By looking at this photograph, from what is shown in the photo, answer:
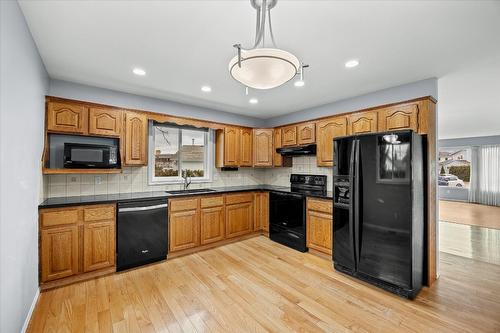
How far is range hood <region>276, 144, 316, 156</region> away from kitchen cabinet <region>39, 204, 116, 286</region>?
10.3 ft

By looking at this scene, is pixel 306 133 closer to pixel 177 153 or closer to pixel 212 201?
pixel 212 201

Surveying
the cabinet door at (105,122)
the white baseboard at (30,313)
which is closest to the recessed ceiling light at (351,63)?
the cabinet door at (105,122)

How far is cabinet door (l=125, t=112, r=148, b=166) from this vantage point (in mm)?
3408

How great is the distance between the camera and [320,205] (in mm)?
3596

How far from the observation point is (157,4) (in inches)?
65.1

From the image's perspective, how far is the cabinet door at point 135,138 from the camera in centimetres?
341

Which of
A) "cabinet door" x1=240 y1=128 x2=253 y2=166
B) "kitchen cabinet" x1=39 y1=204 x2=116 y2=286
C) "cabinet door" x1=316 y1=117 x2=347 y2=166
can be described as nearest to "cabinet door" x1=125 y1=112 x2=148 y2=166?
"kitchen cabinet" x1=39 y1=204 x2=116 y2=286

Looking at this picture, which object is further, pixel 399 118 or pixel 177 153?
pixel 177 153

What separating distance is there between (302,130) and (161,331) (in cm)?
367

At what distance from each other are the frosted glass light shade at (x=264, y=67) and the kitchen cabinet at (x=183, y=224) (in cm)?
256

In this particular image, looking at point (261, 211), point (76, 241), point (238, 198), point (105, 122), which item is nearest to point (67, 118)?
point (105, 122)

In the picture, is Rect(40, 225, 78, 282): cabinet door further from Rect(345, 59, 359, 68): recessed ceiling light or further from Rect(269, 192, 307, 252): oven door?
Rect(345, 59, 359, 68): recessed ceiling light

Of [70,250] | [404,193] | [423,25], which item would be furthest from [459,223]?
[70,250]

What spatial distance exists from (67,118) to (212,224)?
261 centimetres
